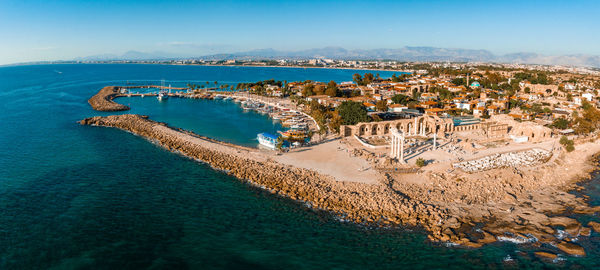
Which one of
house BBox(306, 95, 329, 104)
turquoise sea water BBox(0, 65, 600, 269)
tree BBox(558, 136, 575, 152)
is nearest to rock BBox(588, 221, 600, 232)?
turquoise sea water BBox(0, 65, 600, 269)

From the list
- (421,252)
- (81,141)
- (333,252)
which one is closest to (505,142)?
(421,252)

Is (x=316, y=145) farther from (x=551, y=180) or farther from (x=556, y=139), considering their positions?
(x=556, y=139)

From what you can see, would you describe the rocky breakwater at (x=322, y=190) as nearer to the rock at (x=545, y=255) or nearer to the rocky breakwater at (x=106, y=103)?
the rock at (x=545, y=255)

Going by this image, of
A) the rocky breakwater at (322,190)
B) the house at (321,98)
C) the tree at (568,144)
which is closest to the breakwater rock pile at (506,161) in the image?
the tree at (568,144)

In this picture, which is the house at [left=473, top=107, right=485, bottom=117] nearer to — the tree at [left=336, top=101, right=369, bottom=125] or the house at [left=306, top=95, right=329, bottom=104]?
the tree at [left=336, top=101, right=369, bottom=125]

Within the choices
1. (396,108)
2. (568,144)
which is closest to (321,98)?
(396,108)

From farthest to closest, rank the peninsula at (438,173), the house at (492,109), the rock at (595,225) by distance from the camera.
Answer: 1. the house at (492,109)
2. the peninsula at (438,173)
3. the rock at (595,225)
